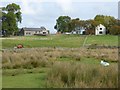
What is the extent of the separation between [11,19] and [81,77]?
82.2 m

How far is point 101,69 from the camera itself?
10375 mm

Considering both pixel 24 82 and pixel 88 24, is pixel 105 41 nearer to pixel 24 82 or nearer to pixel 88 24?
pixel 88 24

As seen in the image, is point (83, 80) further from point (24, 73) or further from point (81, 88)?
point (24, 73)

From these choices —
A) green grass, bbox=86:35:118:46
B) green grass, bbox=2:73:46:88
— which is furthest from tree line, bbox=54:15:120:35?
green grass, bbox=2:73:46:88

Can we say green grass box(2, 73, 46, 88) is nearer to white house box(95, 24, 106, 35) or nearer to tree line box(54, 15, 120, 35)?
tree line box(54, 15, 120, 35)

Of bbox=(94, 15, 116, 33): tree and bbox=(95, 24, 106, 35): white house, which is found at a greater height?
bbox=(94, 15, 116, 33): tree

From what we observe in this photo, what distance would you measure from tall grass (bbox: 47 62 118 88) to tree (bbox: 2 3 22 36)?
77626mm

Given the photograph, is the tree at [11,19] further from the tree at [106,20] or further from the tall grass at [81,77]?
the tall grass at [81,77]

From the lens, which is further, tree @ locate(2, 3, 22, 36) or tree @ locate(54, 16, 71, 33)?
tree @ locate(54, 16, 71, 33)

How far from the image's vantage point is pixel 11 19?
90188 millimetres

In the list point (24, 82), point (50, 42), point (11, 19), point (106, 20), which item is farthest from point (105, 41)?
point (24, 82)

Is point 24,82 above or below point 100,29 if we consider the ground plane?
below

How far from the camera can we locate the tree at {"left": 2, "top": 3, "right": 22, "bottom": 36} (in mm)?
88644

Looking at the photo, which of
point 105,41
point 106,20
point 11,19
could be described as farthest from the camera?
point 106,20
